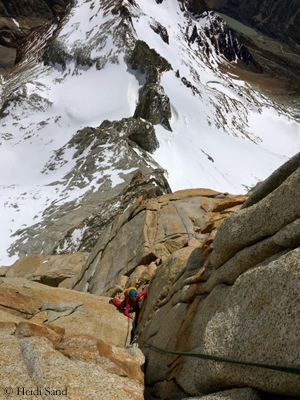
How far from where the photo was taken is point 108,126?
38.8 meters

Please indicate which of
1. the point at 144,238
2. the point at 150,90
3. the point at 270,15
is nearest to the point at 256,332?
the point at 144,238

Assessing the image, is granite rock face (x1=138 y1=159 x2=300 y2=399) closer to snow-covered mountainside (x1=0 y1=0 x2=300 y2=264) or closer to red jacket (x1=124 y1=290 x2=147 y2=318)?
red jacket (x1=124 y1=290 x2=147 y2=318)

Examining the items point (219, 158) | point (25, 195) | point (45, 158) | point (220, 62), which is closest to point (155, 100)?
point (219, 158)

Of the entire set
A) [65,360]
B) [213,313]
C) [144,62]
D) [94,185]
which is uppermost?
[144,62]

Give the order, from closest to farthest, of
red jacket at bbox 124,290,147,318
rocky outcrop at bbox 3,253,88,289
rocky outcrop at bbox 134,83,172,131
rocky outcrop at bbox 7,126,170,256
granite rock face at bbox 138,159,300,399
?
1. granite rock face at bbox 138,159,300,399
2. red jacket at bbox 124,290,147,318
3. rocky outcrop at bbox 3,253,88,289
4. rocky outcrop at bbox 7,126,170,256
5. rocky outcrop at bbox 134,83,172,131

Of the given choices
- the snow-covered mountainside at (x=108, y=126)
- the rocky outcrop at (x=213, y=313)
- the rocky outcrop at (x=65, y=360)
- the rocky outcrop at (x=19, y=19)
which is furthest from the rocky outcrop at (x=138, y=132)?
the rocky outcrop at (x=19, y=19)

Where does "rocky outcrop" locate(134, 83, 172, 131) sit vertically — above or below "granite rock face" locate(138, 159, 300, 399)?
below

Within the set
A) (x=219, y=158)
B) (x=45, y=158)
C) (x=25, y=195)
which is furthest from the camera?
(x=219, y=158)

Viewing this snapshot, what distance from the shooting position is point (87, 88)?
49.8 m

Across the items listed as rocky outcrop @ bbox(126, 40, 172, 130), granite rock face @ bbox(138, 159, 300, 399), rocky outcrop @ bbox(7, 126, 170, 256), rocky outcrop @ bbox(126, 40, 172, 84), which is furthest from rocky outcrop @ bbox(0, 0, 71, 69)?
granite rock face @ bbox(138, 159, 300, 399)

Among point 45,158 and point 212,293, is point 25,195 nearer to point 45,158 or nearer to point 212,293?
point 45,158

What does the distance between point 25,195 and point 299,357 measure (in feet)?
101

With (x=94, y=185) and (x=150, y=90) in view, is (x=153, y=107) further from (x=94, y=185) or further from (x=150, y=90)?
(x=94, y=185)

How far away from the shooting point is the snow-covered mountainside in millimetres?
28594
